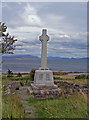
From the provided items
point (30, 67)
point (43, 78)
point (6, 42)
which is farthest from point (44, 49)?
point (30, 67)

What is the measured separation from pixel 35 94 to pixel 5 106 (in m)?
3.59

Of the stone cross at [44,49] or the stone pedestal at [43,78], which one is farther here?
the stone cross at [44,49]

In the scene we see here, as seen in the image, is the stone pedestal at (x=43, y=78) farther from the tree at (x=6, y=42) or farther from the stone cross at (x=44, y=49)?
the tree at (x=6, y=42)

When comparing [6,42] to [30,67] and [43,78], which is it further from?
[30,67]

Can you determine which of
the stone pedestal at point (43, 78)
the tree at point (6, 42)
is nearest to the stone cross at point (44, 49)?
the stone pedestal at point (43, 78)

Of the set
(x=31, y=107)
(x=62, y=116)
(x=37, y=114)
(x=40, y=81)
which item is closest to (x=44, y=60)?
(x=40, y=81)

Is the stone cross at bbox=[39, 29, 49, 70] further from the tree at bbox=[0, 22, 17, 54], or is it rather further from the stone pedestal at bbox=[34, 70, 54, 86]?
the tree at bbox=[0, 22, 17, 54]

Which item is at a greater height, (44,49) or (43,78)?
(44,49)

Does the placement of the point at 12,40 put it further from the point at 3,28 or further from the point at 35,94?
the point at 35,94

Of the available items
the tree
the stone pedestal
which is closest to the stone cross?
the stone pedestal

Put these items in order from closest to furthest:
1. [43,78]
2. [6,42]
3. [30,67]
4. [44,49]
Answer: [6,42] → [43,78] → [44,49] → [30,67]

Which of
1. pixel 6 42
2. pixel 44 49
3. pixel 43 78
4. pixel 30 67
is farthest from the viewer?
pixel 30 67

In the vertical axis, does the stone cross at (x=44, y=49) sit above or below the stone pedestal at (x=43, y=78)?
above

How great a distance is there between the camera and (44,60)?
11.3 m
